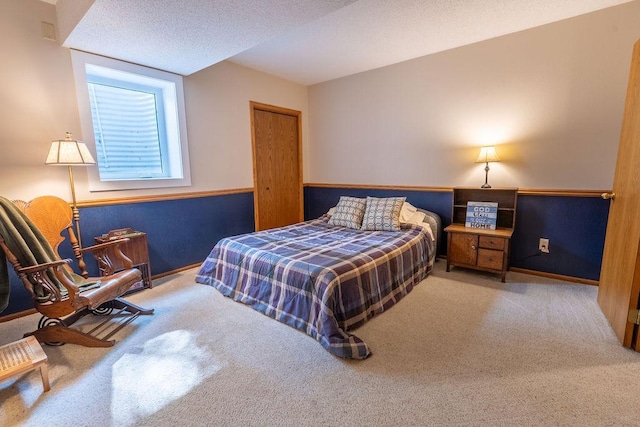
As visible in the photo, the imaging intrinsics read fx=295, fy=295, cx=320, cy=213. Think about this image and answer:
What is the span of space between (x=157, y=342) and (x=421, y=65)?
381cm

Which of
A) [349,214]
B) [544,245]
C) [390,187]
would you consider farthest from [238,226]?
[544,245]

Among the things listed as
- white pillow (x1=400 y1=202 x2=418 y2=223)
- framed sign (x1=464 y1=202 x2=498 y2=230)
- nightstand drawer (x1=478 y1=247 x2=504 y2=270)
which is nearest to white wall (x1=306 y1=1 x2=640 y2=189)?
framed sign (x1=464 y1=202 x2=498 y2=230)

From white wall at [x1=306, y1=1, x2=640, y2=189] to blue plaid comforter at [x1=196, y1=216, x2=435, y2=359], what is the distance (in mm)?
1076

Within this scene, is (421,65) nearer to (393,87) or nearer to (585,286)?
(393,87)

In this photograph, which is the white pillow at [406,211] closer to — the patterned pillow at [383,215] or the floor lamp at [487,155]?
the patterned pillow at [383,215]

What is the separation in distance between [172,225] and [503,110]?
12.3 feet

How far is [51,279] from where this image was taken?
192cm

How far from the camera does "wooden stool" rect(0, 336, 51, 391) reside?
57.0 inches

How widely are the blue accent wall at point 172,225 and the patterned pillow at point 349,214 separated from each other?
1.22 m

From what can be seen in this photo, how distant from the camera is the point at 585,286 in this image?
9.08 feet

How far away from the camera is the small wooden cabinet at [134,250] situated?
2680 mm

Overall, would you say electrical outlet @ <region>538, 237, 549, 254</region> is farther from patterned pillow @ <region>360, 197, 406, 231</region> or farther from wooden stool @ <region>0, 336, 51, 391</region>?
wooden stool @ <region>0, 336, 51, 391</region>

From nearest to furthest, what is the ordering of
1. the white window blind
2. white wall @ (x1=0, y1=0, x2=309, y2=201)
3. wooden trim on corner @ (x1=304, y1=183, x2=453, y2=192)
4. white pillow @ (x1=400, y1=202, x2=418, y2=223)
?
white wall @ (x1=0, y1=0, x2=309, y2=201) < the white window blind < white pillow @ (x1=400, y1=202, x2=418, y2=223) < wooden trim on corner @ (x1=304, y1=183, x2=453, y2=192)

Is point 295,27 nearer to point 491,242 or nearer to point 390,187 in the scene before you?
point 390,187
